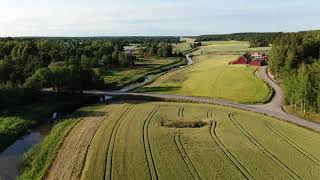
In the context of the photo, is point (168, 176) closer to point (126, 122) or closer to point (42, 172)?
point (42, 172)

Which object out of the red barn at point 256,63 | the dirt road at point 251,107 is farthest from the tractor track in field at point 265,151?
the red barn at point 256,63

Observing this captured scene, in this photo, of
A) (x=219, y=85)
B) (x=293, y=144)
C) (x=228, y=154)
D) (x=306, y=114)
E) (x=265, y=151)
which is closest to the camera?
(x=228, y=154)

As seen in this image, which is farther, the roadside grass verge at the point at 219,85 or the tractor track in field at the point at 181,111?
the roadside grass verge at the point at 219,85

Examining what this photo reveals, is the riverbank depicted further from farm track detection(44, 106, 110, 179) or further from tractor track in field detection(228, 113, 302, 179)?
tractor track in field detection(228, 113, 302, 179)

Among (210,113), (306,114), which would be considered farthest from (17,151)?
(306,114)

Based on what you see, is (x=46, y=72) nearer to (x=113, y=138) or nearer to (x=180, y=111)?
(x=180, y=111)

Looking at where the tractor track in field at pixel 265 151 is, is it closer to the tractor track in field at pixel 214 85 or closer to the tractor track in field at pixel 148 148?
the tractor track in field at pixel 148 148

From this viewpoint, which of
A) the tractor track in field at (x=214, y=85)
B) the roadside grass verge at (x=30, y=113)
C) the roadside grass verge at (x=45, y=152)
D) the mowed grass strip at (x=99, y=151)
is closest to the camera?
the mowed grass strip at (x=99, y=151)
